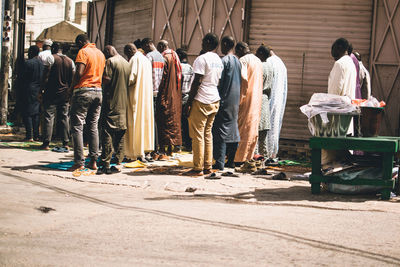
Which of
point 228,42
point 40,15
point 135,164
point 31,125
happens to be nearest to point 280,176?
point 228,42

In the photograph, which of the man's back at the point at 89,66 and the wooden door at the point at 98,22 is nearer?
the man's back at the point at 89,66

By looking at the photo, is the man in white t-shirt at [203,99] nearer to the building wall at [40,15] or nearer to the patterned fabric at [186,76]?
the patterned fabric at [186,76]

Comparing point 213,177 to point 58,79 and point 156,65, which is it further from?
point 58,79

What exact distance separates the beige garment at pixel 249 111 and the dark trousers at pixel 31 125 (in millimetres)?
4552

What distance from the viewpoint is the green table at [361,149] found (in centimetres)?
695

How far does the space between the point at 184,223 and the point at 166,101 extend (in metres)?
4.77

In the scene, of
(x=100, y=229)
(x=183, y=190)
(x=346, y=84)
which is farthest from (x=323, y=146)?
(x=100, y=229)

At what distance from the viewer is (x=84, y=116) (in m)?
8.42

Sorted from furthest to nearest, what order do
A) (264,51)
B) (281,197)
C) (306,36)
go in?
(306,36)
(264,51)
(281,197)

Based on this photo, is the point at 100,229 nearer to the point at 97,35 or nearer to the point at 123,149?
the point at 123,149

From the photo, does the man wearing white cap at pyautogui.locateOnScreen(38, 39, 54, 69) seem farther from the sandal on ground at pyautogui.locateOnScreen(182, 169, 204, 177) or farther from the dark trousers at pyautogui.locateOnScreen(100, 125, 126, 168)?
the sandal on ground at pyautogui.locateOnScreen(182, 169, 204, 177)

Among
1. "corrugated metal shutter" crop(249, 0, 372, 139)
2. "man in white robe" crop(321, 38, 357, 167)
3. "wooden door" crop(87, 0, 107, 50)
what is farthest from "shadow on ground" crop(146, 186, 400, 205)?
"wooden door" crop(87, 0, 107, 50)

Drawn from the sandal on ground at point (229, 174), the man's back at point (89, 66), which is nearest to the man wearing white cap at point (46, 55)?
the man's back at point (89, 66)

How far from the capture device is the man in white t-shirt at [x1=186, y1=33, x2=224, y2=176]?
8.41 meters
